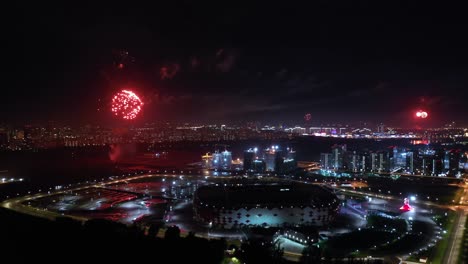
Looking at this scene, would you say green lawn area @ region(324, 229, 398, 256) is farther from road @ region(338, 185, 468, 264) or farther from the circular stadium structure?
the circular stadium structure

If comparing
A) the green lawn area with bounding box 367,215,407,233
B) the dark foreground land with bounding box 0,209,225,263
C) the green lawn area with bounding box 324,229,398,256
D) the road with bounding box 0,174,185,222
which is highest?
the dark foreground land with bounding box 0,209,225,263

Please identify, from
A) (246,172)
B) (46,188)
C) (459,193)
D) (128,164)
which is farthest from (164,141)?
(459,193)

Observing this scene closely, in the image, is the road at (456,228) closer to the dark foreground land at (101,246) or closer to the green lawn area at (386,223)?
the green lawn area at (386,223)

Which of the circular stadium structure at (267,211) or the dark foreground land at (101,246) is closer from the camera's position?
the dark foreground land at (101,246)

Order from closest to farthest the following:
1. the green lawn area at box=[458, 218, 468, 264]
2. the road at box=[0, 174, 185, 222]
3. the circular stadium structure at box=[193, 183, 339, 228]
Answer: the green lawn area at box=[458, 218, 468, 264] < the circular stadium structure at box=[193, 183, 339, 228] < the road at box=[0, 174, 185, 222]

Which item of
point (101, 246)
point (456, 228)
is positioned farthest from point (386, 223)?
point (101, 246)

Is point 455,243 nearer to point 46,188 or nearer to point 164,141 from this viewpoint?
point 46,188

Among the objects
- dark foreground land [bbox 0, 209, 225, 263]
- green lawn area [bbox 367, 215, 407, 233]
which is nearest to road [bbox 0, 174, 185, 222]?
dark foreground land [bbox 0, 209, 225, 263]

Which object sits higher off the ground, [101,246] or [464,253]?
[101,246]

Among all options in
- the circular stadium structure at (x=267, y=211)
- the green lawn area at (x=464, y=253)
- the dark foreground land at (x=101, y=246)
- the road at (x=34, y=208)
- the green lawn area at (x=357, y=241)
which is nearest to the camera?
the dark foreground land at (x=101, y=246)

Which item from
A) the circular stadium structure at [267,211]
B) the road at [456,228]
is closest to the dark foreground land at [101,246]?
the circular stadium structure at [267,211]

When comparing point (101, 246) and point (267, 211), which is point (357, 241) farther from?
point (101, 246)
